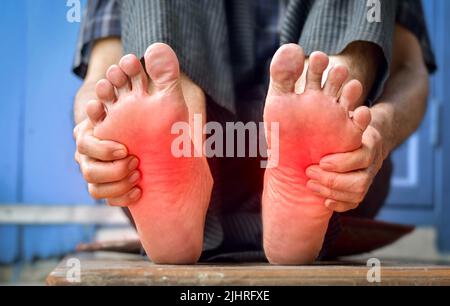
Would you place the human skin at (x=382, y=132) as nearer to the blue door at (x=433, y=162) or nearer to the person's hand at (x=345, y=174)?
the person's hand at (x=345, y=174)

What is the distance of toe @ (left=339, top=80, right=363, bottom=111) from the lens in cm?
73

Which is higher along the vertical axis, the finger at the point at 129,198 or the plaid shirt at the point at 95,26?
the plaid shirt at the point at 95,26

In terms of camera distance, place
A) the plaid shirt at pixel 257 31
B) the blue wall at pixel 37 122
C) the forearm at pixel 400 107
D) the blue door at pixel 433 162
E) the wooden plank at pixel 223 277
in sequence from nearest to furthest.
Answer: the wooden plank at pixel 223 277
the forearm at pixel 400 107
the plaid shirt at pixel 257 31
the blue wall at pixel 37 122
the blue door at pixel 433 162

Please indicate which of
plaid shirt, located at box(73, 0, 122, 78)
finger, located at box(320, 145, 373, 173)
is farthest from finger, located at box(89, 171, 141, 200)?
plaid shirt, located at box(73, 0, 122, 78)

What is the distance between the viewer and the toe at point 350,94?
2.38 feet

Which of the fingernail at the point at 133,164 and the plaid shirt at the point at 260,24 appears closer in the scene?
the fingernail at the point at 133,164

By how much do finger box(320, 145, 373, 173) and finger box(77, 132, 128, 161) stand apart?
0.74 feet

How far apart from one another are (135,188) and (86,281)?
0.13 m

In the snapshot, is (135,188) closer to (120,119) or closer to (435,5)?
(120,119)

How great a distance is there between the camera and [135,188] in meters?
0.79

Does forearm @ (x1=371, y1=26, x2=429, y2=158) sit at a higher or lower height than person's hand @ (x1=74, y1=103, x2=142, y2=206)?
higher

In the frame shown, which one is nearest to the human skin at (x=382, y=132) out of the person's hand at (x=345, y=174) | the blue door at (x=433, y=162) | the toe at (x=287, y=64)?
the person's hand at (x=345, y=174)

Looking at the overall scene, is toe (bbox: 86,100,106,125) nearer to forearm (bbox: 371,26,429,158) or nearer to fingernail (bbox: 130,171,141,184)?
fingernail (bbox: 130,171,141,184)

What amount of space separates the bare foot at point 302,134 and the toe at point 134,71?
0.14 meters
